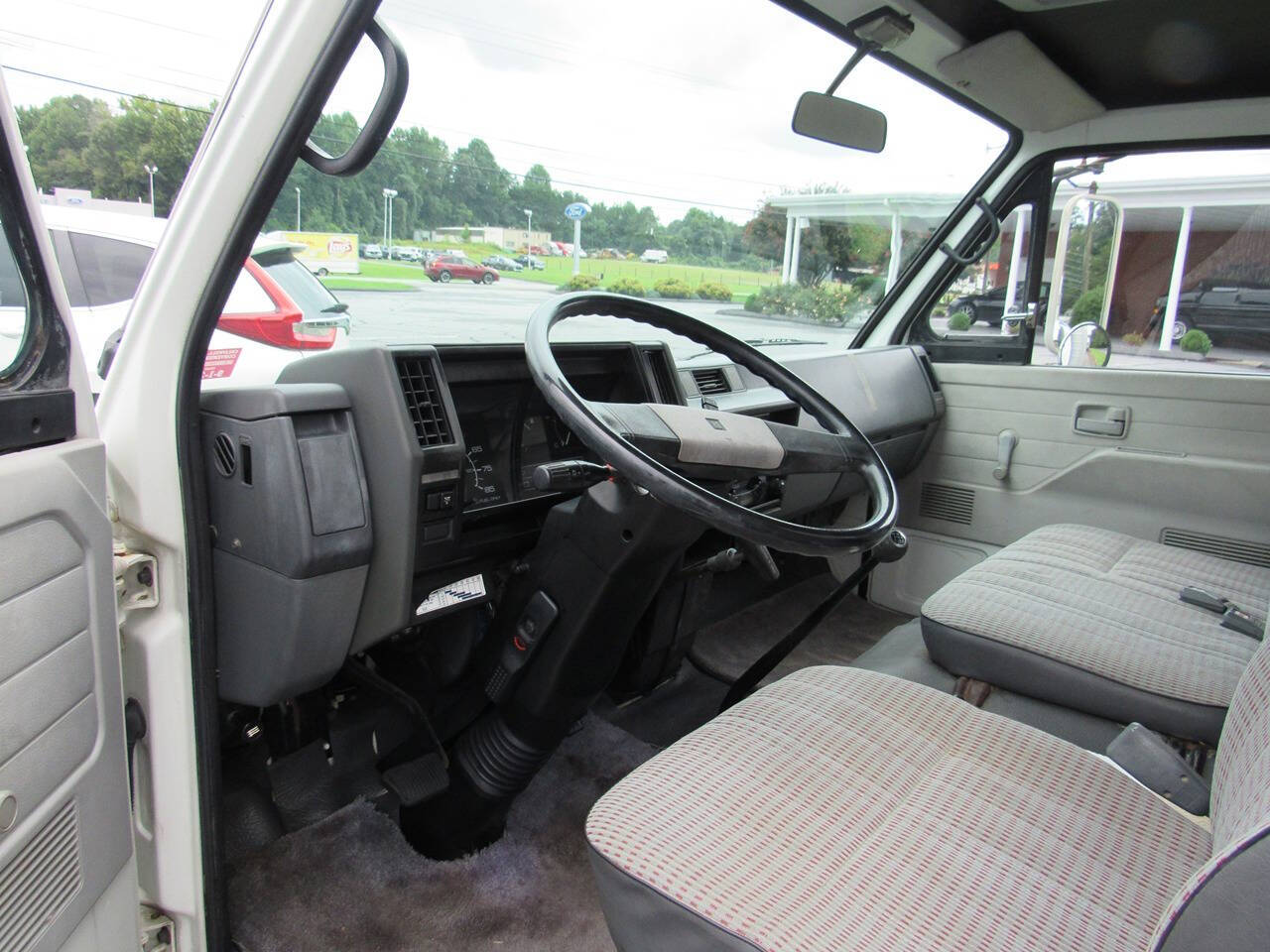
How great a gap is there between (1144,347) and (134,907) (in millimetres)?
3008

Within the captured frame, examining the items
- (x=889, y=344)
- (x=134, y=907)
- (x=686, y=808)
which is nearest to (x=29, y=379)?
(x=134, y=907)

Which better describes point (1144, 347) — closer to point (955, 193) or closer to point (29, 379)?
point (955, 193)

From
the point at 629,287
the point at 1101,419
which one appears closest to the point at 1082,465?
the point at 1101,419

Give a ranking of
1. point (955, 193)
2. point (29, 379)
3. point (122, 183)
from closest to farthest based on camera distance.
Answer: point (29, 379), point (122, 183), point (955, 193)

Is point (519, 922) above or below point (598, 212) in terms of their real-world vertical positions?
below

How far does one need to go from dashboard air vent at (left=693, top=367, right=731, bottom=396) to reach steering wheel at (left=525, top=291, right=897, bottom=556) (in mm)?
878

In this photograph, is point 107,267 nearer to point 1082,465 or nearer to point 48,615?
point 48,615

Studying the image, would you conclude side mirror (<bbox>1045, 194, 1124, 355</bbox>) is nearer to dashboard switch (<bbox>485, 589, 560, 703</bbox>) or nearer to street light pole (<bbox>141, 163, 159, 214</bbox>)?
dashboard switch (<bbox>485, 589, 560, 703</bbox>)

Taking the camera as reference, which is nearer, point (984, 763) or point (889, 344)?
point (984, 763)

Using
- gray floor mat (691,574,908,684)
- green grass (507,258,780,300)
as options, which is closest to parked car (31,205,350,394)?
green grass (507,258,780,300)

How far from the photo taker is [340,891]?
5.55ft

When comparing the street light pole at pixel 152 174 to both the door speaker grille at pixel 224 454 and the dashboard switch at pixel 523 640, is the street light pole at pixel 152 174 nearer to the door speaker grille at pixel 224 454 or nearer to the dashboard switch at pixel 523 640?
the door speaker grille at pixel 224 454

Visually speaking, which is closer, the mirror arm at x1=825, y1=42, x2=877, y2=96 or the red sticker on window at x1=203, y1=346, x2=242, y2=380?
the red sticker on window at x1=203, y1=346, x2=242, y2=380

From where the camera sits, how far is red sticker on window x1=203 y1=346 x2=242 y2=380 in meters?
1.44
